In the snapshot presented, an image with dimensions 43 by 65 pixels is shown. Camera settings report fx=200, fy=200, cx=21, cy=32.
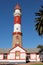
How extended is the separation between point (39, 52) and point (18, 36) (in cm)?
1089

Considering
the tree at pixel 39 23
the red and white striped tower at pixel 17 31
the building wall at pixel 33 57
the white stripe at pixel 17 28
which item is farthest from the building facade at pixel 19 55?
the tree at pixel 39 23

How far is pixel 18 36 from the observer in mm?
72375

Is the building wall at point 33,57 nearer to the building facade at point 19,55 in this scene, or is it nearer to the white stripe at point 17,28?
the building facade at point 19,55

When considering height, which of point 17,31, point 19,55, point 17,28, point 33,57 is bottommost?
point 33,57

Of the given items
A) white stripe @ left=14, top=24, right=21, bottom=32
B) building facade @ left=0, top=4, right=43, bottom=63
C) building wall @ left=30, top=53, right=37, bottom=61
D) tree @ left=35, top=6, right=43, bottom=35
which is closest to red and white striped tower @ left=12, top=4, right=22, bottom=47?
white stripe @ left=14, top=24, right=21, bottom=32

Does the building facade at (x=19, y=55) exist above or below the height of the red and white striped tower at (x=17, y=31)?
below

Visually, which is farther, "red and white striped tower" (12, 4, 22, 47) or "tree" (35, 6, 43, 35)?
"red and white striped tower" (12, 4, 22, 47)

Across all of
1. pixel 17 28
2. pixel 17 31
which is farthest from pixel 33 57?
pixel 17 28

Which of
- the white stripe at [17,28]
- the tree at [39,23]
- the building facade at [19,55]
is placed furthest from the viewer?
the white stripe at [17,28]

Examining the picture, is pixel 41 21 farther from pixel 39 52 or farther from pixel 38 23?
pixel 39 52

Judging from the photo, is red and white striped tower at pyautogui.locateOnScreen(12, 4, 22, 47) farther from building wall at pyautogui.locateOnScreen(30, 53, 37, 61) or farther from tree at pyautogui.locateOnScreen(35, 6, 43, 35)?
tree at pyautogui.locateOnScreen(35, 6, 43, 35)

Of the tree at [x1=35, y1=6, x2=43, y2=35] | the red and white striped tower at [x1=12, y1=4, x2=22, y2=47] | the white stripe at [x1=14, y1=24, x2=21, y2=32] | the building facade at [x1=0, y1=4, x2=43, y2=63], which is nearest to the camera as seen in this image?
the tree at [x1=35, y1=6, x2=43, y2=35]

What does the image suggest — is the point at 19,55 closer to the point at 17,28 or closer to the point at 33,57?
the point at 33,57

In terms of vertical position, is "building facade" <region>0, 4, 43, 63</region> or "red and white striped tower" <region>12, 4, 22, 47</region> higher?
"red and white striped tower" <region>12, 4, 22, 47</region>
